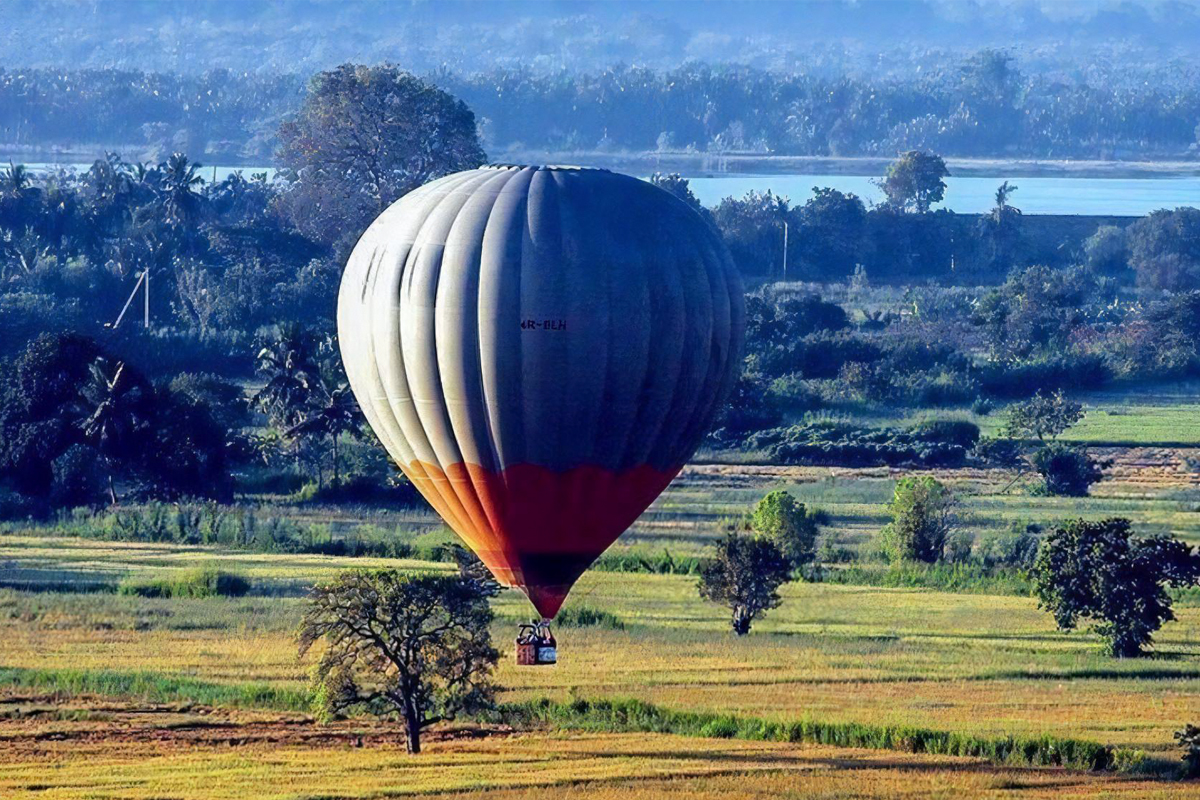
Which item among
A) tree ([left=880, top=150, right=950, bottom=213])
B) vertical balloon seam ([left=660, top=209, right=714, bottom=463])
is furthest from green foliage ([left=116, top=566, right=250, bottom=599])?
tree ([left=880, top=150, right=950, bottom=213])

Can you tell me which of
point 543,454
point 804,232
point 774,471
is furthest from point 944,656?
point 804,232

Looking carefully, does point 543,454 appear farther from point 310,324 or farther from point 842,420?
point 310,324

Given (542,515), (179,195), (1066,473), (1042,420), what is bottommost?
(542,515)

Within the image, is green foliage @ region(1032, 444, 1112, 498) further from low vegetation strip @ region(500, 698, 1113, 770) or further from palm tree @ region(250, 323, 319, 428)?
low vegetation strip @ region(500, 698, 1113, 770)

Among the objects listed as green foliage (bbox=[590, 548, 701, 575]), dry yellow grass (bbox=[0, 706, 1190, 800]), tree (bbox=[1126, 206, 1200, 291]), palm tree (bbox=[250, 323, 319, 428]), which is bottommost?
dry yellow grass (bbox=[0, 706, 1190, 800])

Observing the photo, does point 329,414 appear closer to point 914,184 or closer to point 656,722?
point 656,722

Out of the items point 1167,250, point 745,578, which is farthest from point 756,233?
point 745,578
